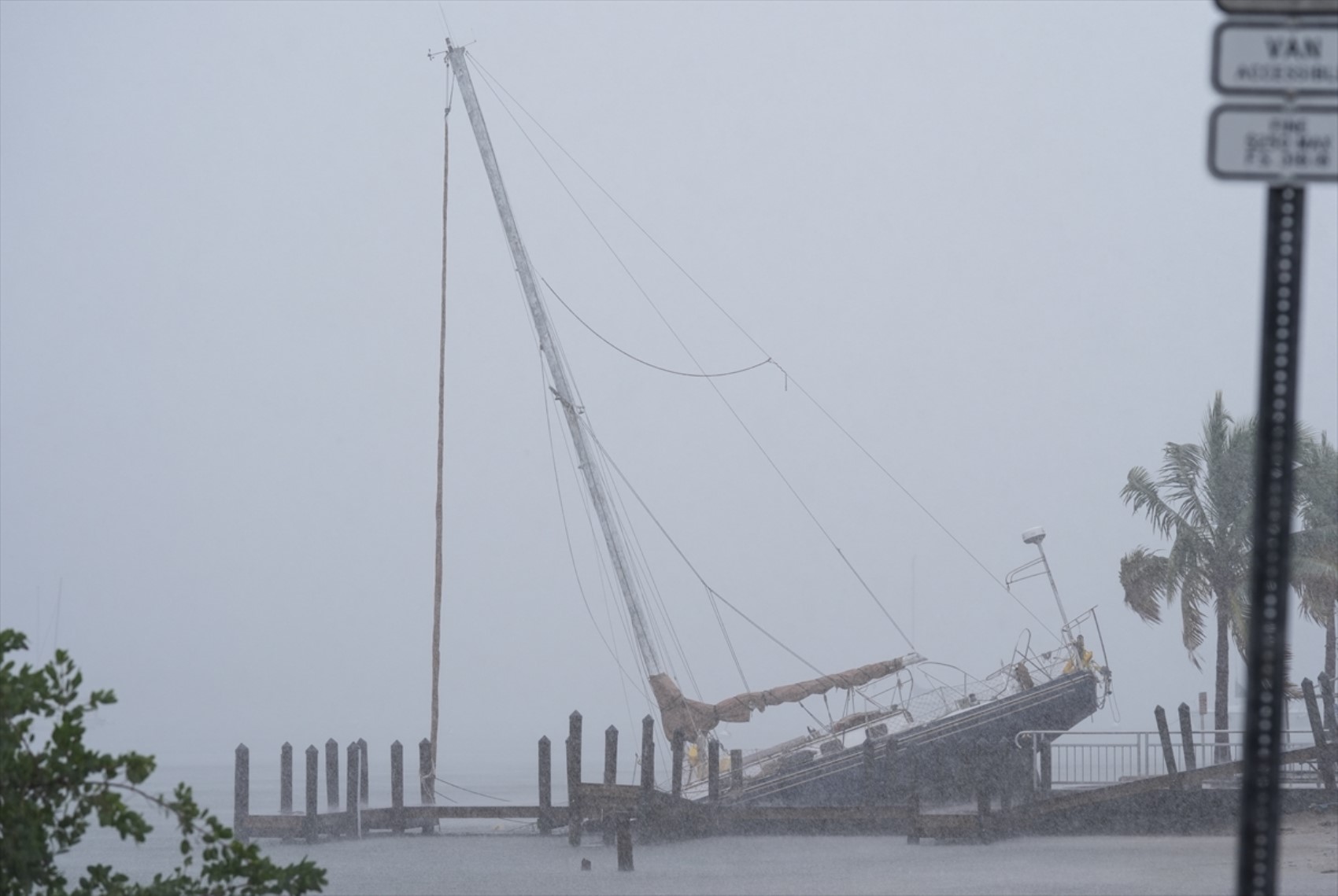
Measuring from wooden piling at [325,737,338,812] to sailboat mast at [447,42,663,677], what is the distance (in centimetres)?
651

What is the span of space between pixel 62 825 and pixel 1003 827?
20488 millimetres

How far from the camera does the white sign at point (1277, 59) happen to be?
10.9 feet

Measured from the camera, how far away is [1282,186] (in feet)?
11.0

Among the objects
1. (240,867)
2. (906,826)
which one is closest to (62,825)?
(240,867)

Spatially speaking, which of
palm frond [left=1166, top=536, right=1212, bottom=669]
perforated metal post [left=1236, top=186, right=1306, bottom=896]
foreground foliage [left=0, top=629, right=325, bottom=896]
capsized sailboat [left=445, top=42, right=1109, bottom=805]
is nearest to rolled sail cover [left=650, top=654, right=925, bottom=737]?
capsized sailboat [left=445, top=42, right=1109, bottom=805]

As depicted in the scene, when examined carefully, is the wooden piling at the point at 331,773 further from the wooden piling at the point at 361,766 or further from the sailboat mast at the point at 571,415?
the sailboat mast at the point at 571,415

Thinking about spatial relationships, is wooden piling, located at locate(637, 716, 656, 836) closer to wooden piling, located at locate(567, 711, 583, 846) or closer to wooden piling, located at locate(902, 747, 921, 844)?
wooden piling, located at locate(567, 711, 583, 846)

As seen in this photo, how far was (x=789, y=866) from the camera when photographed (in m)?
24.8

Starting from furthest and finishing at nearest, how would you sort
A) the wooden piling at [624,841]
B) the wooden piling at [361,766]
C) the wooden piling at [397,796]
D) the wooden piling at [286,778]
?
the wooden piling at [397,796]
the wooden piling at [361,766]
the wooden piling at [286,778]
the wooden piling at [624,841]

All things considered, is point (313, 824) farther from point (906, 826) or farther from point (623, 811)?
point (906, 826)

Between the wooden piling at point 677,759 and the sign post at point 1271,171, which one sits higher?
the sign post at point 1271,171

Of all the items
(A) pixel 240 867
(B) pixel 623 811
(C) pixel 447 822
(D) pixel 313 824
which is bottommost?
(C) pixel 447 822

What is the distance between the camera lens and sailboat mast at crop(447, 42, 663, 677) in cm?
2930

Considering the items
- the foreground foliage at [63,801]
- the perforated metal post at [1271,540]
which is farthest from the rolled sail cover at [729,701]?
the perforated metal post at [1271,540]
